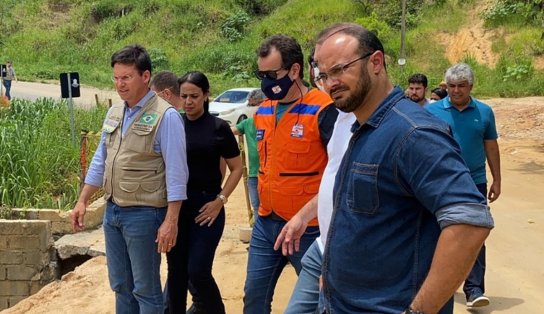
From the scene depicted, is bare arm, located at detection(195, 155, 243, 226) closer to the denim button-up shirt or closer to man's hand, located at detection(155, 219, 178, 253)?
man's hand, located at detection(155, 219, 178, 253)

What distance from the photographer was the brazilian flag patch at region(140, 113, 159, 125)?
3883 millimetres

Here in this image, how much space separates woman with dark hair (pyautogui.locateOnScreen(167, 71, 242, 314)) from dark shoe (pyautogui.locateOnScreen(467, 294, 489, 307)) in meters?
1.99

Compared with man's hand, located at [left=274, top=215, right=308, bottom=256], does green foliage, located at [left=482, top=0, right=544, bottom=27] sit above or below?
above

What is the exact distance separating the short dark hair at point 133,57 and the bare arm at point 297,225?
4.20 feet

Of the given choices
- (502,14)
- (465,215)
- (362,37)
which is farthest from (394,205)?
(502,14)

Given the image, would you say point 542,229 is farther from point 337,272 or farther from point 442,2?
point 442,2

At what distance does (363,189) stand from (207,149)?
2.32 metres

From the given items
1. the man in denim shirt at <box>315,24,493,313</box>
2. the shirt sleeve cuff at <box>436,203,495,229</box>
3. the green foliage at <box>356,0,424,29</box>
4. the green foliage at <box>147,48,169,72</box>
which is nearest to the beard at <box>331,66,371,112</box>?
Answer: the man in denim shirt at <box>315,24,493,313</box>

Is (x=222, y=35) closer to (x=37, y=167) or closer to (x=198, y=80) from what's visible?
(x=37, y=167)

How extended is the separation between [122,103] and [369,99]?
7.26ft

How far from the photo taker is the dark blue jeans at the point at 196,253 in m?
4.27

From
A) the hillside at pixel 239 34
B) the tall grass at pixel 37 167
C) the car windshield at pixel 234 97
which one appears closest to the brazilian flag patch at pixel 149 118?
the tall grass at pixel 37 167

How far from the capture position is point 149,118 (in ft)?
12.8

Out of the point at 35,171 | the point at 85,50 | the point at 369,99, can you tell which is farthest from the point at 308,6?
the point at 369,99
